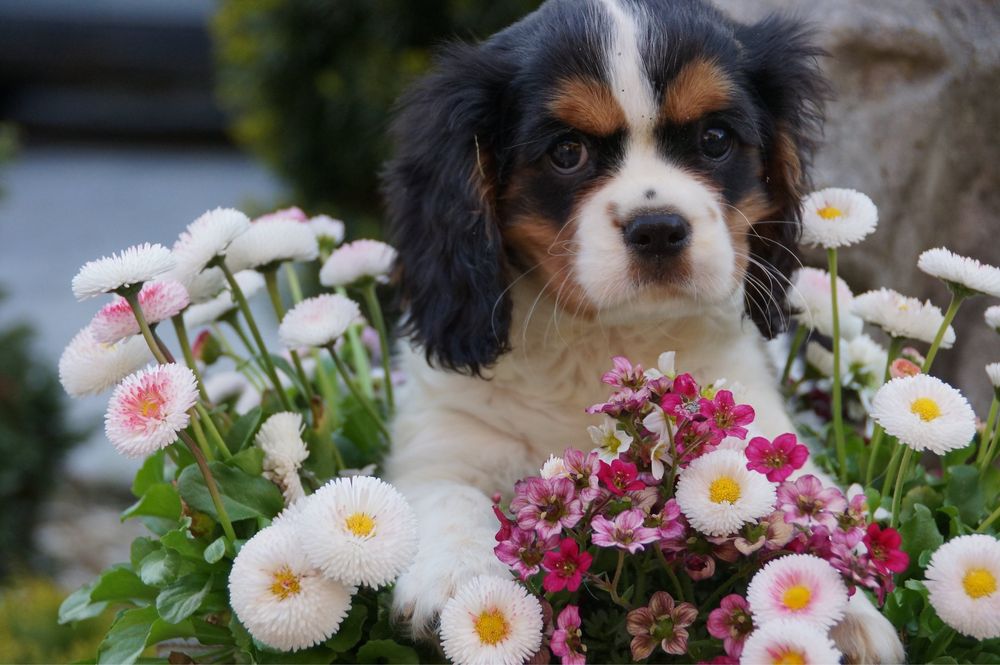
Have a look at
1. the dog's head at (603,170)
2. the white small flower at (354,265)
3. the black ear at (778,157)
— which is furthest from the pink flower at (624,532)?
the white small flower at (354,265)

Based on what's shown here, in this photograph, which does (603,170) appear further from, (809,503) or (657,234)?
(809,503)

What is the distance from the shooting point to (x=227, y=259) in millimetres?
2031

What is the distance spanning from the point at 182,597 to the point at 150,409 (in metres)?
0.33

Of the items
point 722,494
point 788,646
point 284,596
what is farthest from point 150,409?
point 788,646

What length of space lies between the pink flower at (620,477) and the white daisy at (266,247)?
815mm

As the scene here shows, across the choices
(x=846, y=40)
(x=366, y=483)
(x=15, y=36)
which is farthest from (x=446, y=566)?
(x=15, y=36)

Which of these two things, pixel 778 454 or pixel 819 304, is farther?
pixel 819 304

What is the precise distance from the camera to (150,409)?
154 cm

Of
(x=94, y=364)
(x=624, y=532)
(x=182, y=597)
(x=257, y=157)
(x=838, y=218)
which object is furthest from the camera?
(x=257, y=157)

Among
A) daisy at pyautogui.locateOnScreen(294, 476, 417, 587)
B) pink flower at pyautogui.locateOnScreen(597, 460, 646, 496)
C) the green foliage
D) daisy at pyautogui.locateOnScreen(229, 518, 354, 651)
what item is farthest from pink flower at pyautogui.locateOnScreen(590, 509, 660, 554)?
the green foliage

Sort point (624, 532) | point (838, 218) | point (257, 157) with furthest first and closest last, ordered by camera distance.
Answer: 1. point (257, 157)
2. point (838, 218)
3. point (624, 532)

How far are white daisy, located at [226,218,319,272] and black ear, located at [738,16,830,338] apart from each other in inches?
33.8

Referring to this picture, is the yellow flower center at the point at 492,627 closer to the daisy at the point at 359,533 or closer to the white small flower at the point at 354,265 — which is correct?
the daisy at the point at 359,533

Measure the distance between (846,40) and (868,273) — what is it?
615 millimetres
